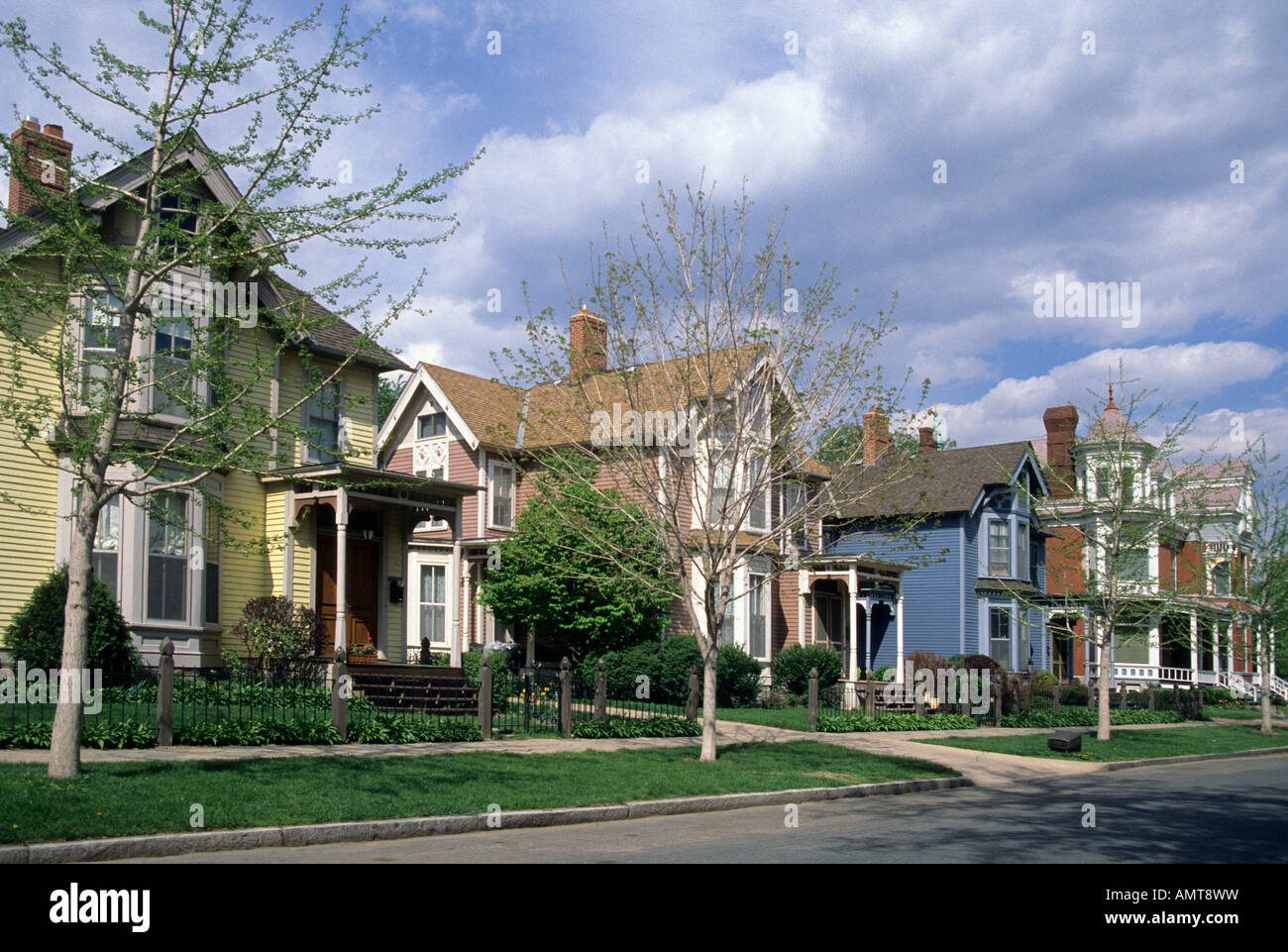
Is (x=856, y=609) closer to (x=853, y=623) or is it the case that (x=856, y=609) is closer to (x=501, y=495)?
(x=853, y=623)

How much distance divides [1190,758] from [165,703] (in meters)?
19.5

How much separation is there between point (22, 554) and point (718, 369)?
39.1 feet

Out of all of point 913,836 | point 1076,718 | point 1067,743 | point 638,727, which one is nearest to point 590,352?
point 638,727

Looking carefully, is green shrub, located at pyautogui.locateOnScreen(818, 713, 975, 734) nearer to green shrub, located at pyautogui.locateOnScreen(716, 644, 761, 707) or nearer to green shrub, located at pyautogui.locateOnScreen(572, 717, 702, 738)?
green shrub, located at pyautogui.locateOnScreen(716, 644, 761, 707)

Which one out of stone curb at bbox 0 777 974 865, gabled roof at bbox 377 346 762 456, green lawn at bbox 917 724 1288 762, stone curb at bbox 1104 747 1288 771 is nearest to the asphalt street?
stone curb at bbox 0 777 974 865

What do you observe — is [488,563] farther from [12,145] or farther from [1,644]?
[12,145]

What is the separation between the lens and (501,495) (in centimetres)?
3284

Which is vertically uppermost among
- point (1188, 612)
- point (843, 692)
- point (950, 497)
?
point (950, 497)

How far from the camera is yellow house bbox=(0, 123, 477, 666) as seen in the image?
18875mm

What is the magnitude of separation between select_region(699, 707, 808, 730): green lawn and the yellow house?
7.41 metres

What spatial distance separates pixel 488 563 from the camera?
97.5 ft

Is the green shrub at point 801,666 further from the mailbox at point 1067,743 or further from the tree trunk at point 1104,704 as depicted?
the mailbox at point 1067,743
